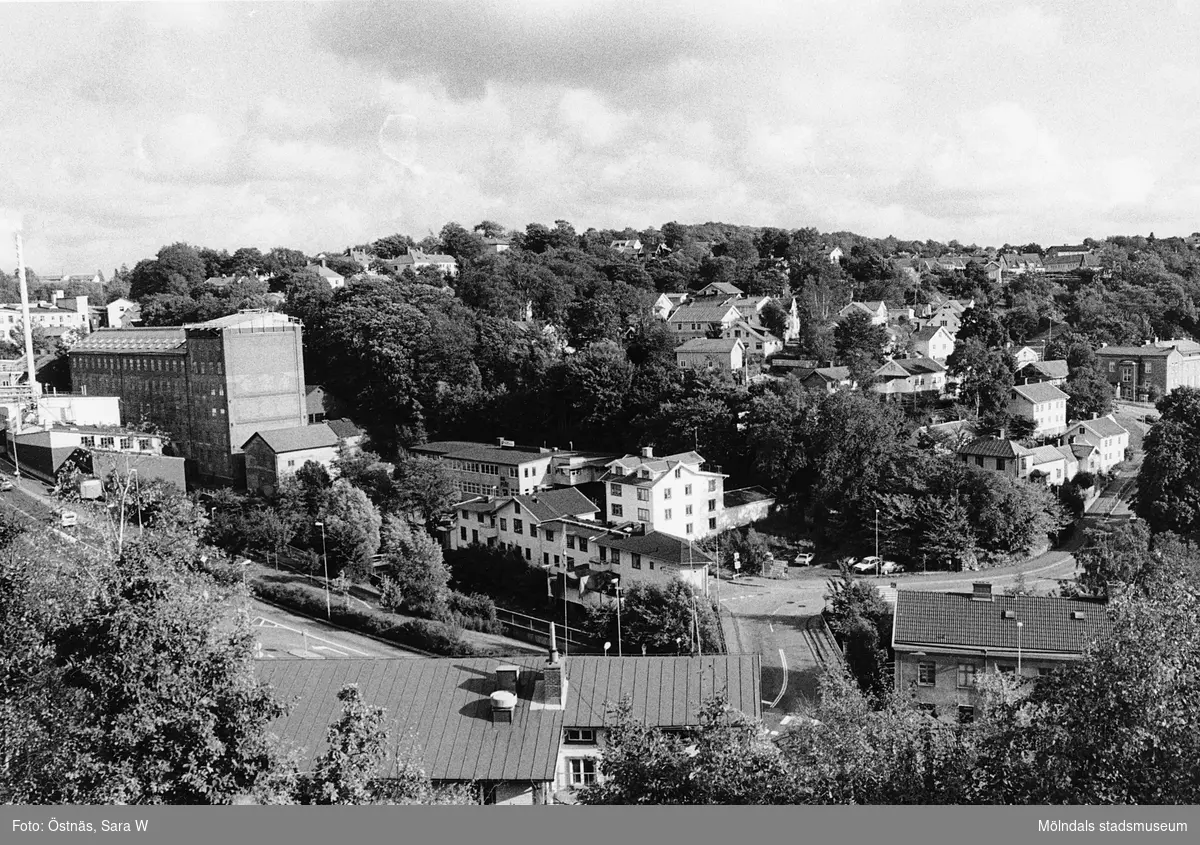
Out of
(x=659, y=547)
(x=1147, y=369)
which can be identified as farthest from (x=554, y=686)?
(x=1147, y=369)

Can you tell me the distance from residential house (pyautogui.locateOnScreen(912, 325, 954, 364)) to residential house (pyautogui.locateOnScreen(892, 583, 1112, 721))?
1568cm

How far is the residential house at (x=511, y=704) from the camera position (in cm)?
699

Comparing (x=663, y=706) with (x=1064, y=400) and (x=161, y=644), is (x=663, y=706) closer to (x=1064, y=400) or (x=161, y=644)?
(x=161, y=644)

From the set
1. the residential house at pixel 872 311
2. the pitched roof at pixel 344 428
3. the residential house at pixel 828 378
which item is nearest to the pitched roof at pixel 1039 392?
the residential house at pixel 828 378

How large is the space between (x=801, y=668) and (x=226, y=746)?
351 inches

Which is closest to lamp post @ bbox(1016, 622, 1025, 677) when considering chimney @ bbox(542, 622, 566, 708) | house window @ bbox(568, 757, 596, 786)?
house window @ bbox(568, 757, 596, 786)

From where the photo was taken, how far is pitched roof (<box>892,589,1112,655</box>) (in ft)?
33.0

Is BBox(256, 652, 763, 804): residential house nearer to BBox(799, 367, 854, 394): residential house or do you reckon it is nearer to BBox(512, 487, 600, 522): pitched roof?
BBox(512, 487, 600, 522): pitched roof

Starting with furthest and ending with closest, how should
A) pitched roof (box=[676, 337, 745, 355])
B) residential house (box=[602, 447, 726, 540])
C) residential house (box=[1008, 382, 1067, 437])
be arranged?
pitched roof (box=[676, 337, 745, 355]), residential house (box=[1008, 382, 1067, 437]), residential house (box=[602, 447, 726, 540])

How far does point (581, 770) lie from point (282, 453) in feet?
43.7

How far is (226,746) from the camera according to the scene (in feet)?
13.2

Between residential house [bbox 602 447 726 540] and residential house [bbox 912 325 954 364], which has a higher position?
residential house [bbox 912 325 954 364]

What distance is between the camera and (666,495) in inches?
670

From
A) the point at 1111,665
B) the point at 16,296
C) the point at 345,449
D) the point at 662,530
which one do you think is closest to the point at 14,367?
the point at 345,449
